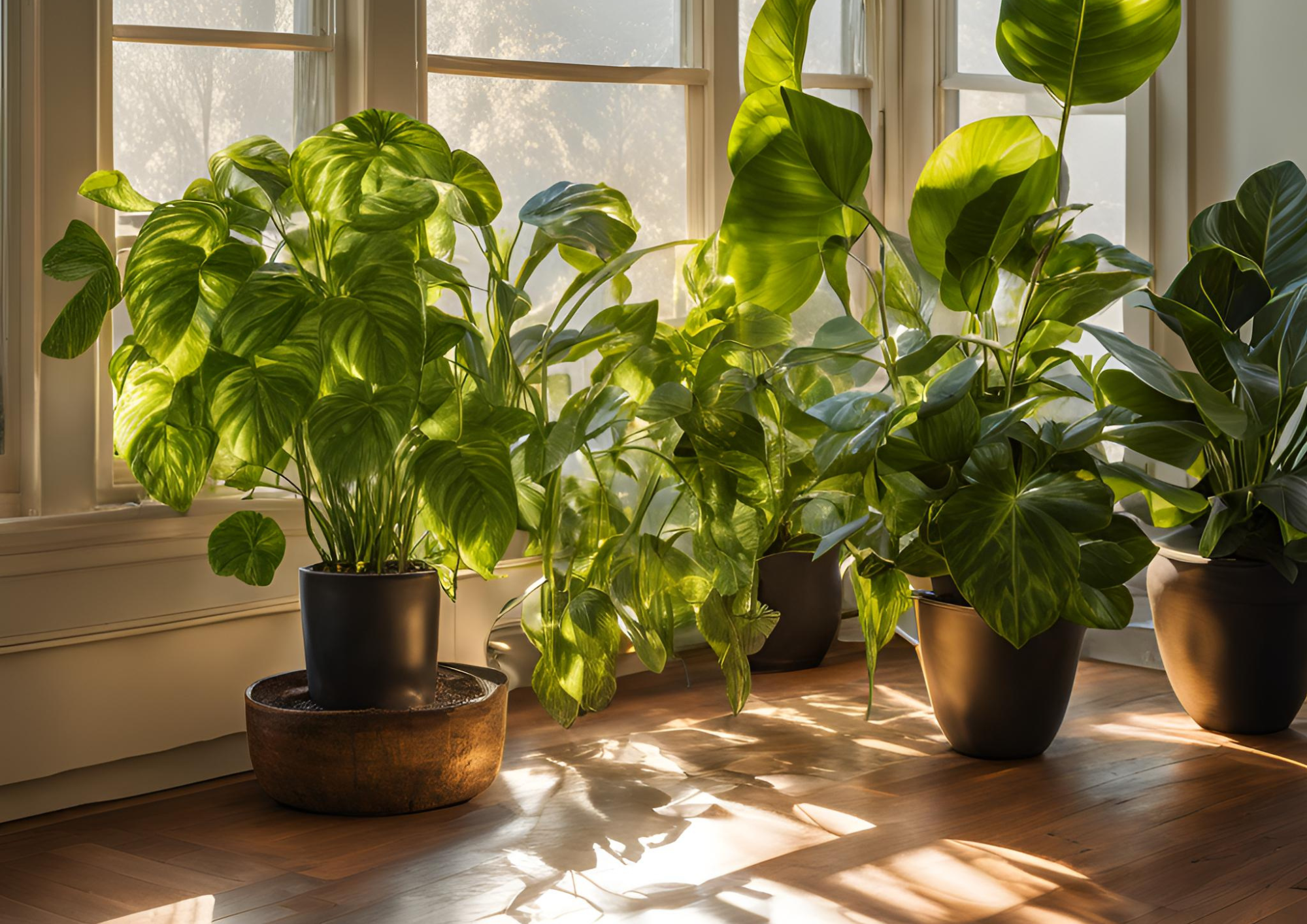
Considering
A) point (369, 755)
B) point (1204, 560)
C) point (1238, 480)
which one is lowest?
point (369, 755)

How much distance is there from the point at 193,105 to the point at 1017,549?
5.33 feet

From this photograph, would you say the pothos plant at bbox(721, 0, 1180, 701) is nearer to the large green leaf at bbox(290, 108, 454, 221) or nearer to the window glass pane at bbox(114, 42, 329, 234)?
the large green leaf at bbox(290, 108, 454, 221)

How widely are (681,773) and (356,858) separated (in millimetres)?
609

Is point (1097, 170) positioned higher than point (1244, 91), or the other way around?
point (1244, 91)

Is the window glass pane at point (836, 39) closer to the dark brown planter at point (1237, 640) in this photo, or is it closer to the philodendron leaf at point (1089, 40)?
the philodendron leaf at point (1089, 40)

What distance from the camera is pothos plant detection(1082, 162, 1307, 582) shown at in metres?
2.14

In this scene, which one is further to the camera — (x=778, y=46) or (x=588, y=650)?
(x=778, y=46)

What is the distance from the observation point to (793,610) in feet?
9.84

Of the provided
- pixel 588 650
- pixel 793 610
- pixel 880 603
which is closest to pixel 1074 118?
pixel 793 610

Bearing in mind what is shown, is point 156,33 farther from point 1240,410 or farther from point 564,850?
point 1240,410

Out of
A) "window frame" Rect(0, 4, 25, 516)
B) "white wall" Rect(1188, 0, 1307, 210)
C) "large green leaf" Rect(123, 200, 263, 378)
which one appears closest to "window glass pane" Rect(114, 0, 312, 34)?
"window frame" Rect(0, 4, 25, 516)

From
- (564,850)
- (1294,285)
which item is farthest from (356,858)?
(1294,285)

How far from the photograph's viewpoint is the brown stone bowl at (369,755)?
6.30 ft

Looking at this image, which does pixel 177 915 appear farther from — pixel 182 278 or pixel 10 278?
pixel 10 278
